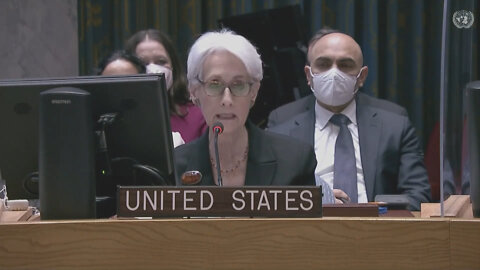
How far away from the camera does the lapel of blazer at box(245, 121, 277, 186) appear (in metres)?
2.27

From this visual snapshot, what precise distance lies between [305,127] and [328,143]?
119 mm

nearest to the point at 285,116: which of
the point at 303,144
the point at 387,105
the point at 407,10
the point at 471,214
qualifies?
the point at 387,105

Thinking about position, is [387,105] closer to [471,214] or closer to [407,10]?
[407,10]

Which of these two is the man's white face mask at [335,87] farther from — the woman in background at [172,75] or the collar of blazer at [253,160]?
the collar of blazer at [253,160]

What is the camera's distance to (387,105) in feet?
11.0

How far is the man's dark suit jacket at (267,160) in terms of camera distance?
2273mm

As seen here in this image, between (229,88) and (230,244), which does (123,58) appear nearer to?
(229,88)

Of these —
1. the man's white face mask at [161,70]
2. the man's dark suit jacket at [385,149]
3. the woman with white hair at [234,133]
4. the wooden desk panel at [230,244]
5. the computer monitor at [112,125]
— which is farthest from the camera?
the man's white face mask at [161,70]

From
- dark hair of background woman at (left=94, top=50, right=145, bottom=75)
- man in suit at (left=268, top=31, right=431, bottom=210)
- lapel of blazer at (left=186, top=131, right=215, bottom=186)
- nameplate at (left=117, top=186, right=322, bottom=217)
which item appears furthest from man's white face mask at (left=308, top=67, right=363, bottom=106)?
nameplate at (left=117, top=186, right=322, bottom=217)

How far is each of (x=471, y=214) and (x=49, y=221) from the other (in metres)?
0.84

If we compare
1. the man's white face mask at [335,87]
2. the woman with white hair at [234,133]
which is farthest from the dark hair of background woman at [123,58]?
the woman with white hair at [234,133]

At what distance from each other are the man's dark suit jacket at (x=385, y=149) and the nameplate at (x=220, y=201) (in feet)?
4.83

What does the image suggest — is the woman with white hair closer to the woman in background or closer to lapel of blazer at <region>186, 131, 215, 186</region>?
lapel of blazer at <region>186, 131, 215, 186</region>

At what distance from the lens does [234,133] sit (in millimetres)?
2291
